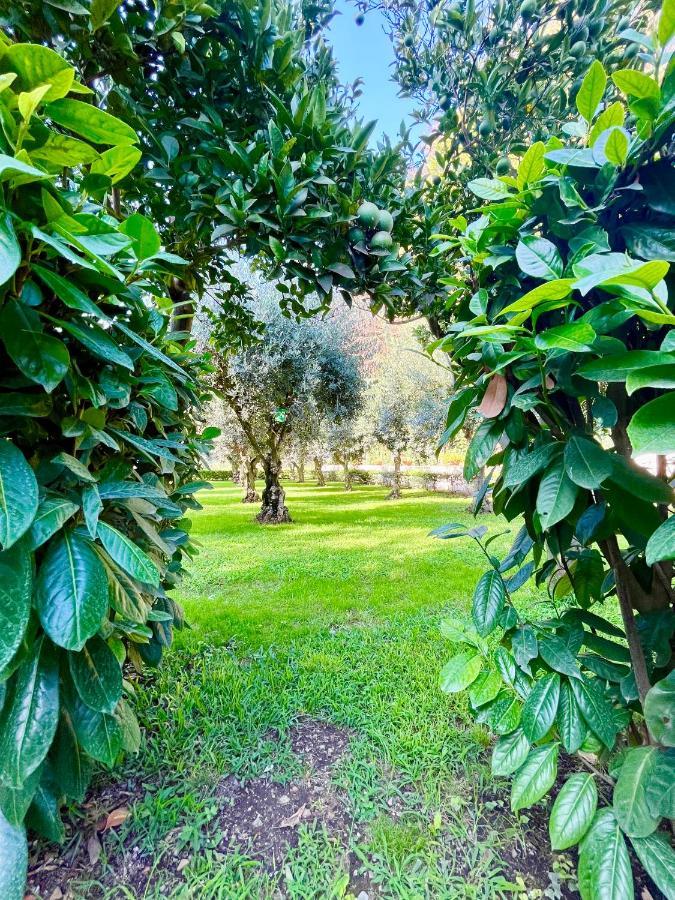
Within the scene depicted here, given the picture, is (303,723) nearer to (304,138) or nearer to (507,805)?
(507,805)

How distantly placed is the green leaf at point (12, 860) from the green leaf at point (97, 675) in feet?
1.28

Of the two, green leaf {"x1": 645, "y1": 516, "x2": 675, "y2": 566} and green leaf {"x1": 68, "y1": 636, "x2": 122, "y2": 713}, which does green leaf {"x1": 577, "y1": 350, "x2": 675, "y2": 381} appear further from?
green leaf {"x1": 68, "y1": 636, "x2": 122, "y2": 713}

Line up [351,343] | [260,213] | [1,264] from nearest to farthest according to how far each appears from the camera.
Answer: [1,264] < [260,213] < [351,343]

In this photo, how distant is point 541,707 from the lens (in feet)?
2.60

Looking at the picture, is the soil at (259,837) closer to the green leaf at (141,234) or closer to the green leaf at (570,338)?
the green leaf at (570,338)

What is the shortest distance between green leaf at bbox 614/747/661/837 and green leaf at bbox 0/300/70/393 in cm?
123

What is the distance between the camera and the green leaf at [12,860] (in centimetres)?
75

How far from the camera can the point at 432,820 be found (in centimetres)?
112

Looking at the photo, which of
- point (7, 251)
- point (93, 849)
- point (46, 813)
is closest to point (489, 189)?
point (7, 251)

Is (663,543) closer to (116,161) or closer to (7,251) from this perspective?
(7,251)

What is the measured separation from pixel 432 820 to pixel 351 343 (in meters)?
7.79

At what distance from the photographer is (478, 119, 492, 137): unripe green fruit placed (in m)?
1.65

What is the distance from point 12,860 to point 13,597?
70 cm

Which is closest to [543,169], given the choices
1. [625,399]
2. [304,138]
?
[625,399]
